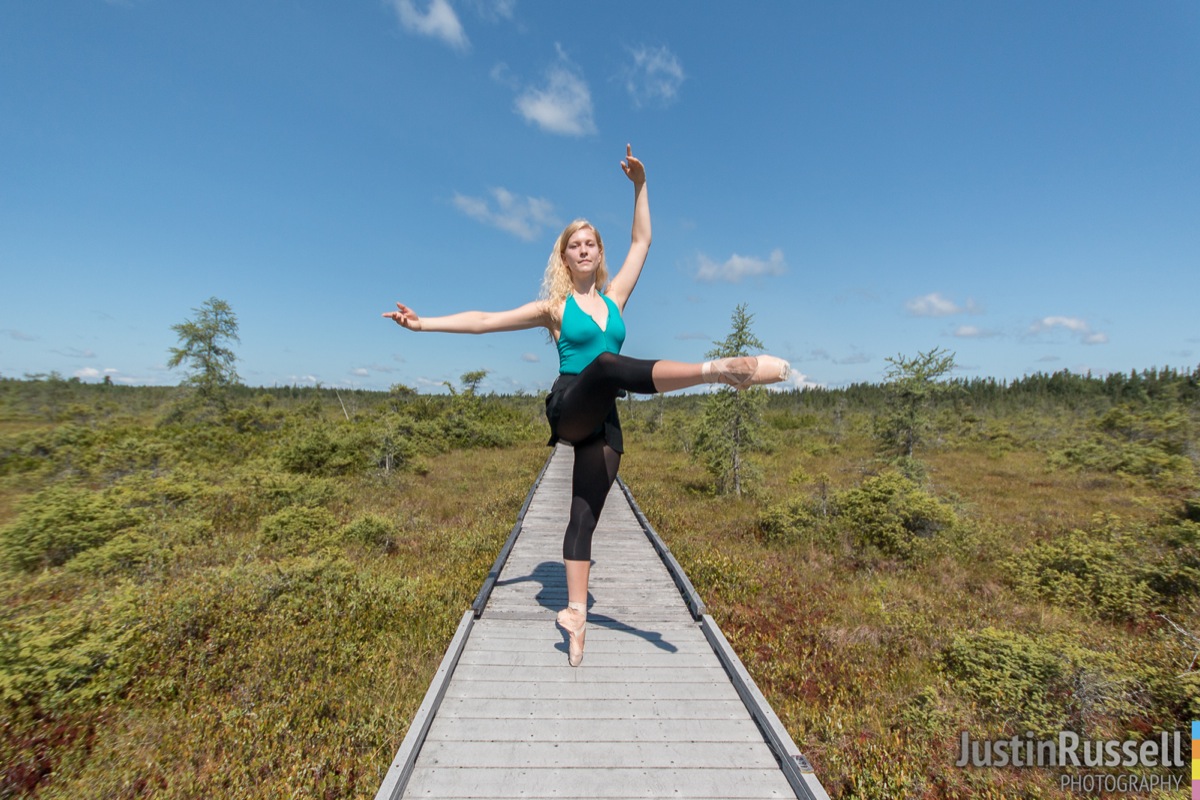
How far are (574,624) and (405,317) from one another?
2.09 m

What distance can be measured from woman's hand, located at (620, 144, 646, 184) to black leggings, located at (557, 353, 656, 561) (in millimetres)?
1575

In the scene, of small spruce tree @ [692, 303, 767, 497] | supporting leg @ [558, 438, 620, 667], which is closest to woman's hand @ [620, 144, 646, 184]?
supporting leg @ [558, 438, 620, 667]

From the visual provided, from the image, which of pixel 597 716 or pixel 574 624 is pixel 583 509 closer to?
pixel 574 624

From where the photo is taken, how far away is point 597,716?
8.58 ft

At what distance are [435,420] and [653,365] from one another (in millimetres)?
24676

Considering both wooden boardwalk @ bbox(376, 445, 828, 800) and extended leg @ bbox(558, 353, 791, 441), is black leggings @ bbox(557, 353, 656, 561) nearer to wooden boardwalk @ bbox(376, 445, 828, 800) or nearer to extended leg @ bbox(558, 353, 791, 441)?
extended leg @ bbox(558, 353, 791, 441)

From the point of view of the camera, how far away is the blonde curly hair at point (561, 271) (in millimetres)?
2779

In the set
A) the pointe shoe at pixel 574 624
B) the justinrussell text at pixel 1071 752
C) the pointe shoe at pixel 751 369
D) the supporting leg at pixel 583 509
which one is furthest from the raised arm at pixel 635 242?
the justinrussell text at pixel 1071 752

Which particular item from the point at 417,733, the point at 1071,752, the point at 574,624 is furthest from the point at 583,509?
the point at 1071,752

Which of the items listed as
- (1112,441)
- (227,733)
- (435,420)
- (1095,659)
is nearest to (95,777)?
(227,733)

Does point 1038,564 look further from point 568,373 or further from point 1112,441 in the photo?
point 1112,441

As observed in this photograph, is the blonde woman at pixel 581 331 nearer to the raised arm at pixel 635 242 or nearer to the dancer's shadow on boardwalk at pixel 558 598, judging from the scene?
the raised arm at pixel 635 242

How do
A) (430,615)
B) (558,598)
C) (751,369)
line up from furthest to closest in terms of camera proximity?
(430,615) < (558,598) < (751,369)

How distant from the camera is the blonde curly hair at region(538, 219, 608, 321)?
2779 millimetres
